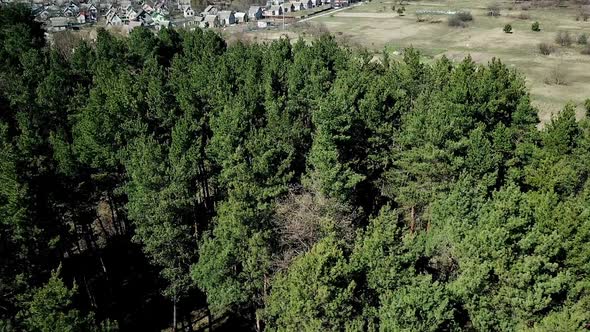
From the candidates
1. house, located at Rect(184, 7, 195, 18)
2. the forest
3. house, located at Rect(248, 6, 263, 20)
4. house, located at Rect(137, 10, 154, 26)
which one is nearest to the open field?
house, located at Rect(248, 6, 263, 20)

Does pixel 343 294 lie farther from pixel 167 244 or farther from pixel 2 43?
pixel 2 43

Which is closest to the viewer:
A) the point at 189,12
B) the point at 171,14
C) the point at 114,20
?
the point at 114,20

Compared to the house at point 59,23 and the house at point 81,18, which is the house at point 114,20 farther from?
the house at point 81,18

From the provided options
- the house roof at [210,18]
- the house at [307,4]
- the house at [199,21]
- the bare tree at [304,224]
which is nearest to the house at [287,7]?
the house at [307,4]

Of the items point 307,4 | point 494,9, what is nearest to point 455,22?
point 494,9

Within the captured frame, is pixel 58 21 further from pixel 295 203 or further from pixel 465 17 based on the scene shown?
pixel 295 203

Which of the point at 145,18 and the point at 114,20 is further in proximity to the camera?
the point at 145,18
